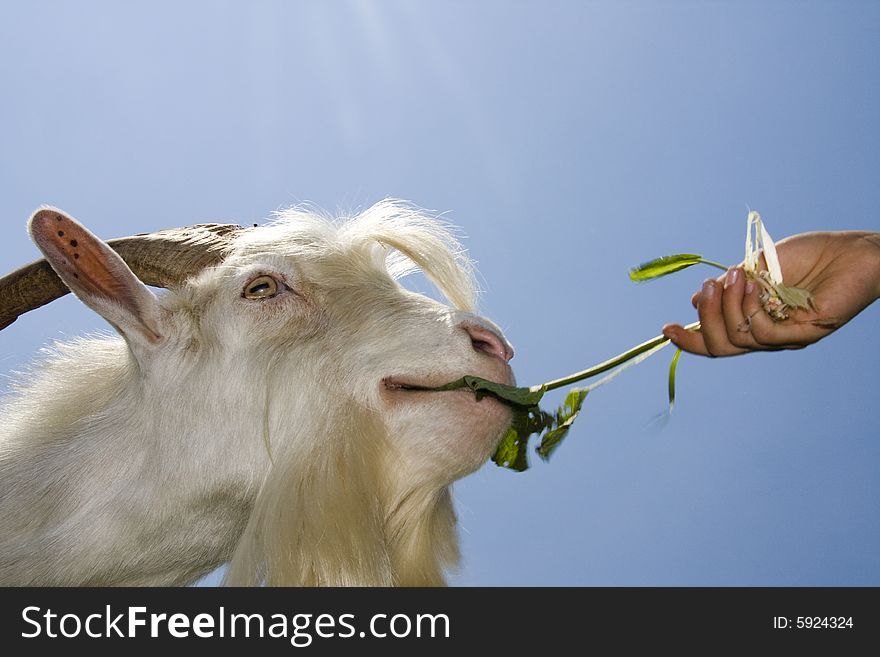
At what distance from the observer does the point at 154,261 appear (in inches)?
137

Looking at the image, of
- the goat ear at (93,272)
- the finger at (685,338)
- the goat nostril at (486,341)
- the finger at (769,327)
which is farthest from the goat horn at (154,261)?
the finger at (769,327)

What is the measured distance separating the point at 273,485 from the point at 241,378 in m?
0.43

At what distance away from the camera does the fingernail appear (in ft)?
7.96

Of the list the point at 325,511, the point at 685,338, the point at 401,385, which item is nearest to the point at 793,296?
the point at 685,338

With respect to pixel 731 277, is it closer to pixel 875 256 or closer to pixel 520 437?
pixel 875 256

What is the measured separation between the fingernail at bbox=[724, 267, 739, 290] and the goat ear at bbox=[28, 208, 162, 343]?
84.7 inches

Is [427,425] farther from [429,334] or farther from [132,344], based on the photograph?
[132,344]

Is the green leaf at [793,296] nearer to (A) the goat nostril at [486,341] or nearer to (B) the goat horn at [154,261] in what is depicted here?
(A) the goat nostril at [486,341]

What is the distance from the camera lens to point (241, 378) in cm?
312

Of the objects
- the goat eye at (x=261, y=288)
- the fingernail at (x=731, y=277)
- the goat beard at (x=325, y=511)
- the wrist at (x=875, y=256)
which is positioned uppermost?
the goat eye at (x=261, y=288)

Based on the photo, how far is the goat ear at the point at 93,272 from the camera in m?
3.07

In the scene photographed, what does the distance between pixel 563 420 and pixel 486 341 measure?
42 centimetres

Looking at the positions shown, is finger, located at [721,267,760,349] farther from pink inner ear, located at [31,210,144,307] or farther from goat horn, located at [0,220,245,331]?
pink inner ear, located at [31,210,144,307]

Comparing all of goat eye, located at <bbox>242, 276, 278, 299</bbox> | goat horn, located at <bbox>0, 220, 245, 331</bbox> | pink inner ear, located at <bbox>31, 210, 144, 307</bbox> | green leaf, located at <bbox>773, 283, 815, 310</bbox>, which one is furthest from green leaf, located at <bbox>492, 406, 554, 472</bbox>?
pink inner ear, located at <bbox>31, 210, 144, 307</bbox>
